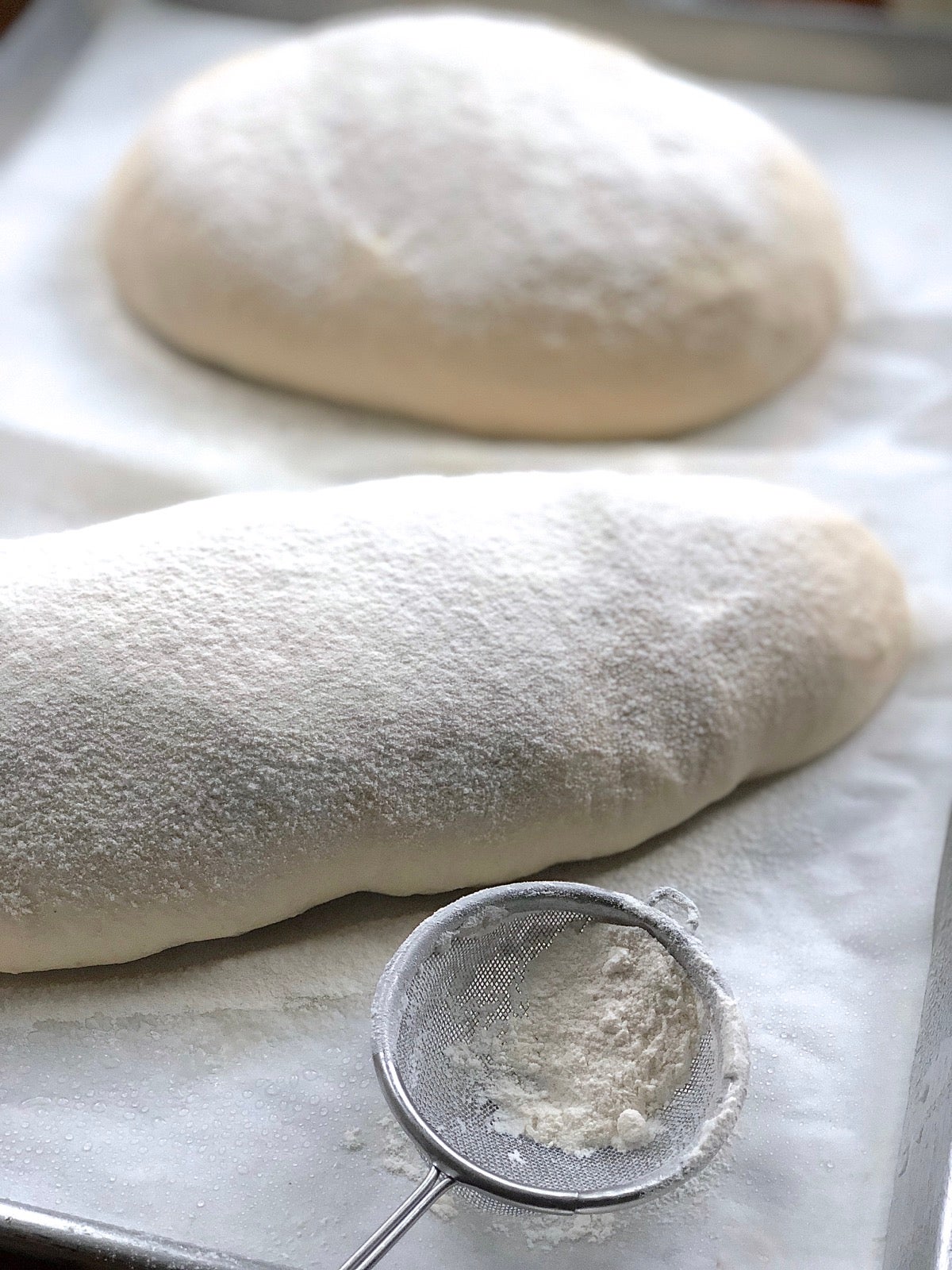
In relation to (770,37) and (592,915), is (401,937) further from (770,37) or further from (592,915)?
(770,37)

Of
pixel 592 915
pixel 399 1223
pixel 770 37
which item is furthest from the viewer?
pixel 770 37

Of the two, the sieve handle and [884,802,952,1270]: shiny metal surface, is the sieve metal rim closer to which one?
the sieve handle

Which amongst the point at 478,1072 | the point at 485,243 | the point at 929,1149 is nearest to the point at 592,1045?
the point at 478,1072

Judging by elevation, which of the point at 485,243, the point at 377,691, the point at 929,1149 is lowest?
the point at 929,1149

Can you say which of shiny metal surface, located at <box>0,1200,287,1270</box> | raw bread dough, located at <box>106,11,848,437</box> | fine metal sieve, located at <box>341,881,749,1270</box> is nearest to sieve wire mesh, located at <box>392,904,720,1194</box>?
fine metal sieve, located at <box>341,881,749,1270</box>

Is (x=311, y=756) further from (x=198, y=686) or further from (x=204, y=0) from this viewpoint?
(x=204, y=0)
